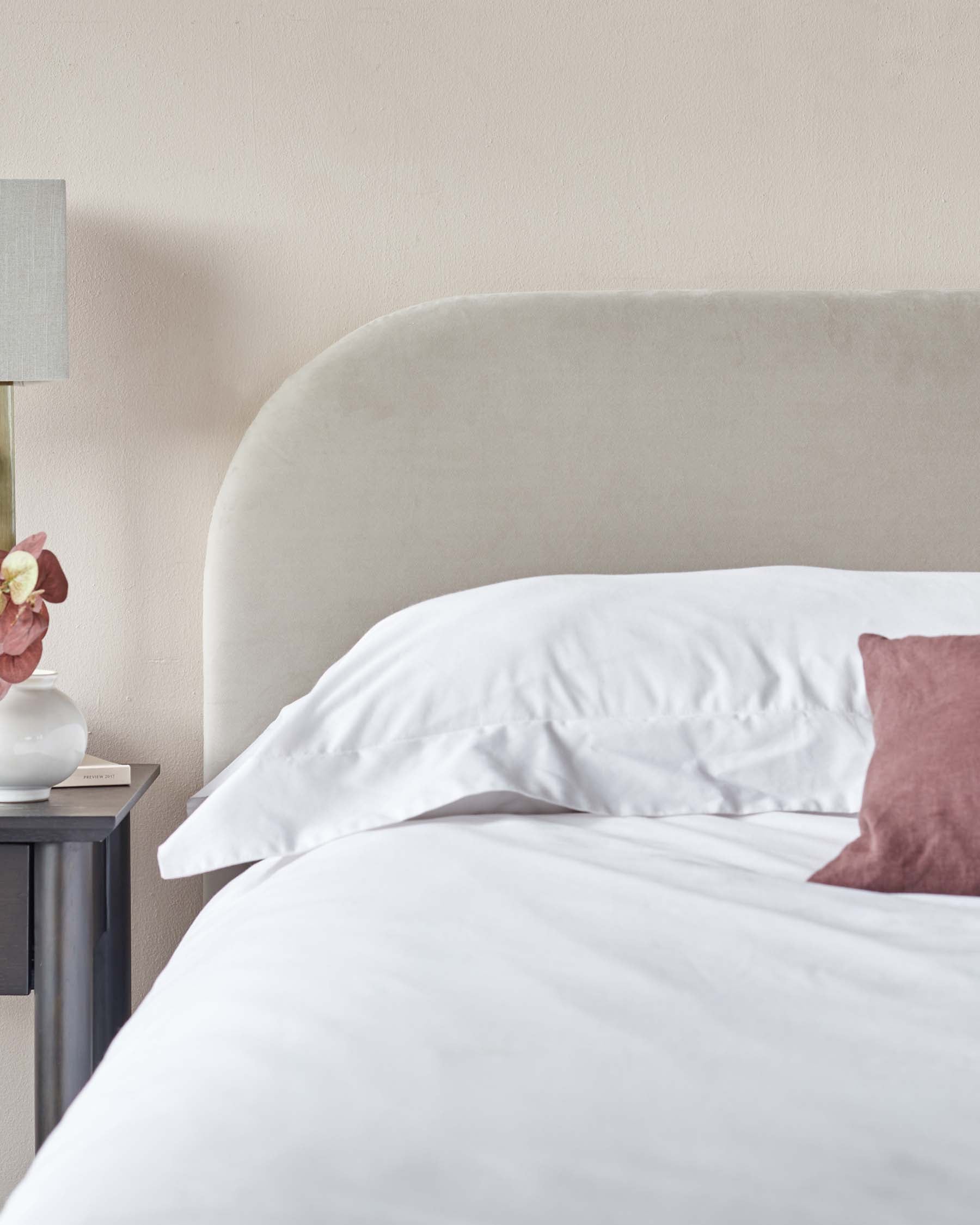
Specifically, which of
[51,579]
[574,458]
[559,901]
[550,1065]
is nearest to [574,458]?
[574,458]

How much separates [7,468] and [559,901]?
3.37ft

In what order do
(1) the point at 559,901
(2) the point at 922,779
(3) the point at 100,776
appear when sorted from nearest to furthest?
(1) the point at 559,901 → (2) the point at 922,779 → (3) the point at 100,776

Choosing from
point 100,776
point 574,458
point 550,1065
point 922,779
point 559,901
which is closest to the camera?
point 550,1065

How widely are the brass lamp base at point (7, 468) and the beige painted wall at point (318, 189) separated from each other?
0.43 ft

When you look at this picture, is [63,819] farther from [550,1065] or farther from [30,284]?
[550,1065]

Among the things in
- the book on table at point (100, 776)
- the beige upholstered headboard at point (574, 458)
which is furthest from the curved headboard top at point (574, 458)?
the book on table at point (100, 776)

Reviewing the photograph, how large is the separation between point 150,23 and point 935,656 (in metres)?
A: 1.37

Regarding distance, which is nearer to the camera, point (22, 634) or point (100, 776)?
point (22, 634)

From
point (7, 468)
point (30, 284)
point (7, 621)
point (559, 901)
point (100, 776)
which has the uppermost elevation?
point (30, 284)

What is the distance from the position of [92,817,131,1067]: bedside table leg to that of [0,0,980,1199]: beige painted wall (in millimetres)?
126

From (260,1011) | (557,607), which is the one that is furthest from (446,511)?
(260,1011)

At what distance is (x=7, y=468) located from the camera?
143cm

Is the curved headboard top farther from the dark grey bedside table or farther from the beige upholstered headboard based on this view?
the dark grey bedside table

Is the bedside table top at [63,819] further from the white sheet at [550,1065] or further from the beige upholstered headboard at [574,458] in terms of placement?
the white sheet at [550,1065]
